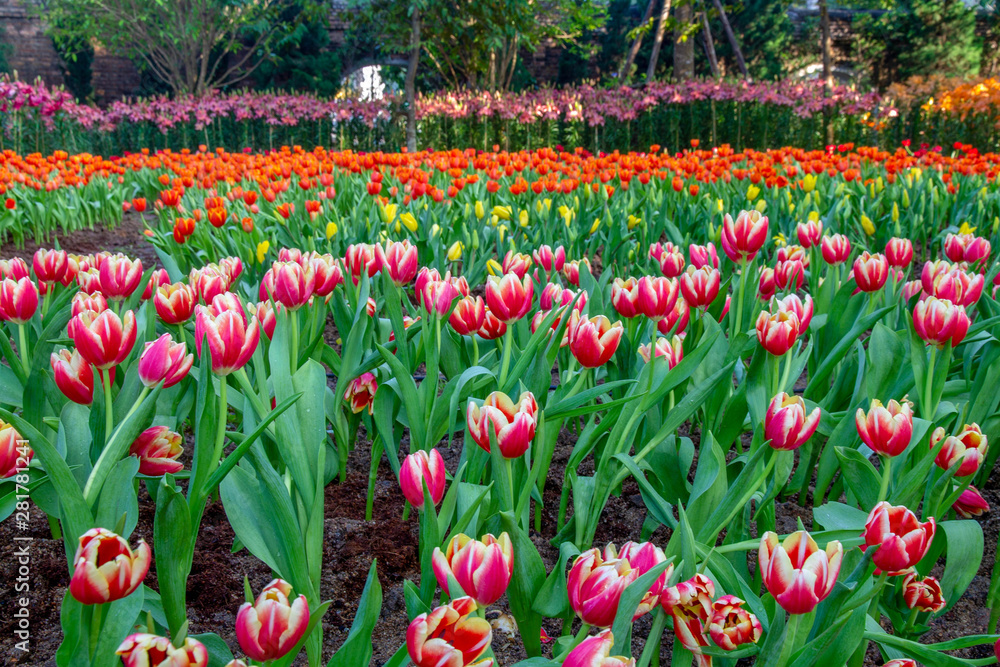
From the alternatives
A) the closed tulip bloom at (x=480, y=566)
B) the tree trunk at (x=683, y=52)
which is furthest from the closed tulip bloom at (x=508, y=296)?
the tree trunk at (x=683, y=52)

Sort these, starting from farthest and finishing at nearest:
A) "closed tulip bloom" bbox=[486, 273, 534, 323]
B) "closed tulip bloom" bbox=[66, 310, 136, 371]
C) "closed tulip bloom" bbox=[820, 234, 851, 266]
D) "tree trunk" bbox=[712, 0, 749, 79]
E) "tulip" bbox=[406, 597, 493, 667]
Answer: "tree trunk" bbox=[712, 0, 749, 79] → "closed tulip bloom" bbox=[820, 234, 851, 266] → "closed tulip bloom" bbox=[486, 273, 534, 323] → "closed tulip bloom" bbox=[66, 310, 136, 371] → "tulip" bbox=[406, 597, 493, 667]

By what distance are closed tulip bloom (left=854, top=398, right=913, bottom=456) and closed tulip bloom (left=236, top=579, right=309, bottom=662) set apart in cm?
76

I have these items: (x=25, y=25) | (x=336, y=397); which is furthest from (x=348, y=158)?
(x=25, y=25)

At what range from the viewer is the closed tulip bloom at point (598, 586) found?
725 mm

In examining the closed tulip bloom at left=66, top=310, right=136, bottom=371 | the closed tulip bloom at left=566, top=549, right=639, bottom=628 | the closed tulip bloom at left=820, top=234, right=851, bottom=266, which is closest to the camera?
the closed tulip bloom at left=566, top=549, right=639, bottom=628

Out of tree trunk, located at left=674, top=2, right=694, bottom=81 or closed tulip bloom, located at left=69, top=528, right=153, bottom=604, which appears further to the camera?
tree trunk, located at left=674, top=2, right=694, bottom=81

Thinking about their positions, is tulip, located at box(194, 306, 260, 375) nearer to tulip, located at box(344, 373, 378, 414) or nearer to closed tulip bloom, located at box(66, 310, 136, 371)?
closed tulip bloom, located at box(66, 310, 136, 371)

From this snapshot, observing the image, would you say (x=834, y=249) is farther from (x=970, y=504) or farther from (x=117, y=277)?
(x=117, y=277)

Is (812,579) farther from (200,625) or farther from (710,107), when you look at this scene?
(710,107)

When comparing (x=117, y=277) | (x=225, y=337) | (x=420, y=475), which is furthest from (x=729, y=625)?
(x=117, y=277)

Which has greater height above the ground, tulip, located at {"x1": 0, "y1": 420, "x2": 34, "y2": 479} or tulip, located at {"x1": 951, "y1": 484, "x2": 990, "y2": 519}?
tulip, located at {"x1": 0, "y1": 420, "x2": 34, "y2": 479}

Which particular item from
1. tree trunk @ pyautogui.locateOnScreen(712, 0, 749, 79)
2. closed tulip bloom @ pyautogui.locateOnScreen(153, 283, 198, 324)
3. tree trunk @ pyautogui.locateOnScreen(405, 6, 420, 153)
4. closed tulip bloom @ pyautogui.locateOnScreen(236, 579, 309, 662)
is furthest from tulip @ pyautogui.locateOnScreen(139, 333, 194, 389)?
tree trunk @ pyautogui.locateOnScreen(712, 0, 749, 79)

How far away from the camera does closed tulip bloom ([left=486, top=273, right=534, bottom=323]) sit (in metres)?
1.31

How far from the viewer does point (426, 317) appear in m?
1.44
